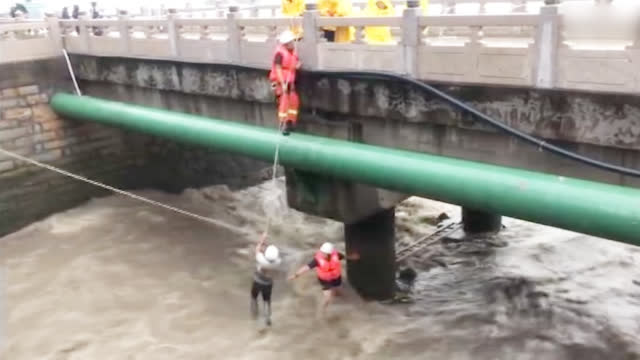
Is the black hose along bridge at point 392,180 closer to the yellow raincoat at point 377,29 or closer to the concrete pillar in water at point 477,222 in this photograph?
the yellow raincoat at point 377,29

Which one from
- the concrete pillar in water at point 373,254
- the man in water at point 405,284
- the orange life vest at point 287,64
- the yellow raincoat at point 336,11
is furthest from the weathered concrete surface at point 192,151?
the man in water at point 405,284

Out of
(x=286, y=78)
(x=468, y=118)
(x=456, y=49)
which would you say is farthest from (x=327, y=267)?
(x=456, y=49)

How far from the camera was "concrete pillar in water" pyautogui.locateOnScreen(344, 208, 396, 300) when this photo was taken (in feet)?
36.8

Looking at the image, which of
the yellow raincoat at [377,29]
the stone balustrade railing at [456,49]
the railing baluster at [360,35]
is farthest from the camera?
the yellow raincoat at [377,29]

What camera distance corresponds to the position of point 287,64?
9.44 meters

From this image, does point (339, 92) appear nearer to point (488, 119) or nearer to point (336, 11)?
point (336, 11)

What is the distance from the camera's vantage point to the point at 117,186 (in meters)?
16.6

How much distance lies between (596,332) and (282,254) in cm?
648

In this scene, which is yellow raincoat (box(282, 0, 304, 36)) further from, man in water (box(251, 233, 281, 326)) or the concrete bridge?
man in water (box(251, 233, 281, 326))

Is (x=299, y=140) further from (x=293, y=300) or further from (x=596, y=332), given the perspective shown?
(x=596, y=332)

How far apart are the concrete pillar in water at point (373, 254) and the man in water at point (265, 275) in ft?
5.90

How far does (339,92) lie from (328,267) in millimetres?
2778

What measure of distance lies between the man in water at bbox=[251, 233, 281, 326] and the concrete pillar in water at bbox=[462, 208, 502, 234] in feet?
21.3

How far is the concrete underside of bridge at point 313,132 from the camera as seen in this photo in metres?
7.29
